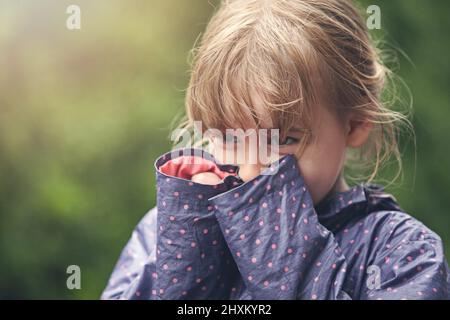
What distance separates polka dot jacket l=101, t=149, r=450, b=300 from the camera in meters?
1.39

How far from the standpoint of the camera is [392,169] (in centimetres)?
262

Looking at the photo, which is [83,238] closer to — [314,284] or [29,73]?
[29,73]

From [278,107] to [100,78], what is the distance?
59.0 inches

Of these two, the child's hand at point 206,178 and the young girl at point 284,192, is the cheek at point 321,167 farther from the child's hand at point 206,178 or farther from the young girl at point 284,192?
the child's hand at point 206,178

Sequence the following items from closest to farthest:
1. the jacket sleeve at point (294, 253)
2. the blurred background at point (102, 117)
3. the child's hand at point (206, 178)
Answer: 1. the jacket sleeve at point (294, 253)
2. the child's hand at point (206, 178)
3. the blurred background at point (102, 117)

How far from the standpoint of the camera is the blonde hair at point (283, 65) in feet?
4.85

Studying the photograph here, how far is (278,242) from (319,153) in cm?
25

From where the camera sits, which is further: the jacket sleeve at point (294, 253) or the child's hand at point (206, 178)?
the child's hand at point (206, 178)

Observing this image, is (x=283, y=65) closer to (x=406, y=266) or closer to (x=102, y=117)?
(x=406, y=266)

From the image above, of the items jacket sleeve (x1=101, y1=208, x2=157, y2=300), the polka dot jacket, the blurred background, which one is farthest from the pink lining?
the blurred background

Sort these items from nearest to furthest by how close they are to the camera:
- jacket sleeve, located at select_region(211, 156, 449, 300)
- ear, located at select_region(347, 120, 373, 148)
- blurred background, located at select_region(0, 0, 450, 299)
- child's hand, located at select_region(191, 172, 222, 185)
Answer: jacket sleeve, located at select_region(211, 156, 449, 300)
child's hand, located at select_region(191, 172, 222, 185)
ear, located at select_region(347, 120, 373, 148)
blurred background, located at select_region(0, 0, 450, 299)

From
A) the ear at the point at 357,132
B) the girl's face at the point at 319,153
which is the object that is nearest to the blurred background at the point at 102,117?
the ear at the point at 357,132

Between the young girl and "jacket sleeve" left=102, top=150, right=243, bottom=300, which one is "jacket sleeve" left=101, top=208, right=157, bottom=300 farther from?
"jacket sleeve" left=102, top=150, right=243, bottom=300
